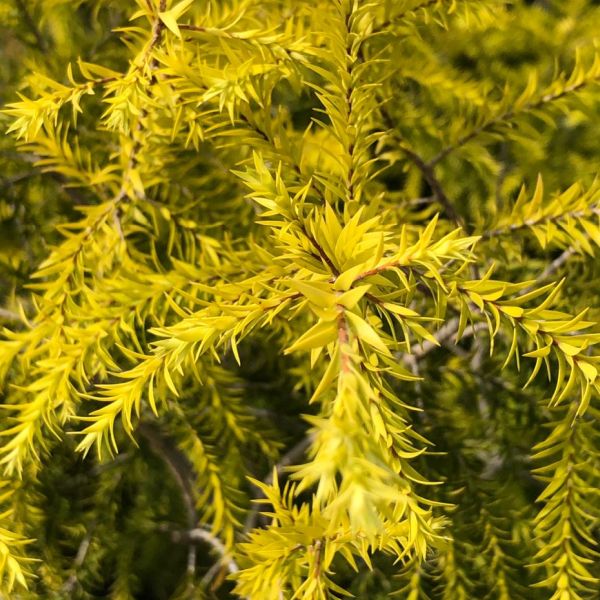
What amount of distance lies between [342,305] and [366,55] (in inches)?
10.9

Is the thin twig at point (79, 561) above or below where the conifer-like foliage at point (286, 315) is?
below

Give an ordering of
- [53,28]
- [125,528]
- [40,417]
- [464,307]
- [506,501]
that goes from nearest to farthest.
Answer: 1. [464,307]
2. [40,417]
3. [506,501]
4. [125,528]
5. [53,28]

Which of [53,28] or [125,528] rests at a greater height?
[53,28]

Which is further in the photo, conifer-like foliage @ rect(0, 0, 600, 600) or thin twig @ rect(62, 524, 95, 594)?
Answer: thin twig @ rect(62, 524, 95, 594)

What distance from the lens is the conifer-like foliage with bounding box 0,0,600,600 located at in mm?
388

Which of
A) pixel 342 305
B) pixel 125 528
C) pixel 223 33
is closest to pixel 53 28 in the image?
→ pixel 223 33

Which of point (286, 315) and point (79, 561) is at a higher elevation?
point (286, 315)

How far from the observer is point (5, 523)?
1.74 feet

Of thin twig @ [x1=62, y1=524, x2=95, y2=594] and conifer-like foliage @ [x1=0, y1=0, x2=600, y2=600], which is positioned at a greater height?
conifer-like foliage @ [x1=0, y1=0, x2=600, y2=600]

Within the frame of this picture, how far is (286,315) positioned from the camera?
527mm

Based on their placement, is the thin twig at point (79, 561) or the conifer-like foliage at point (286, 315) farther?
the thin twig at point (79, 561)

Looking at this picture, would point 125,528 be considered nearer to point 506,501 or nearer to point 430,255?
point 506,501

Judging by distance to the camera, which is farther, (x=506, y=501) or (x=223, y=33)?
(x=506, y=501)

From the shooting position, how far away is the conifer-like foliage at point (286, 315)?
39cm
